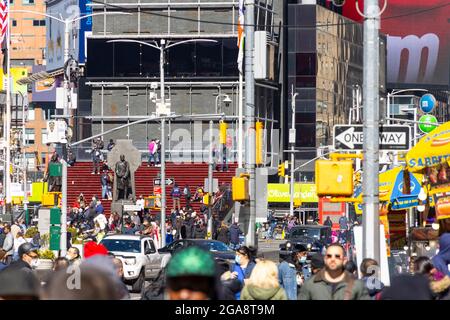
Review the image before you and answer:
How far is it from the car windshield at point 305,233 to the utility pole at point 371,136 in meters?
27.5

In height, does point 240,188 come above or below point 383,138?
below

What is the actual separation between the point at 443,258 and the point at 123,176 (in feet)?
161

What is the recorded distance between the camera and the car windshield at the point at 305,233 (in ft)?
152

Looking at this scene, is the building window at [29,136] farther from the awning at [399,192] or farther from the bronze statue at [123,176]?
the awning at [399,192]

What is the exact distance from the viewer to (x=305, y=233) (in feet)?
154

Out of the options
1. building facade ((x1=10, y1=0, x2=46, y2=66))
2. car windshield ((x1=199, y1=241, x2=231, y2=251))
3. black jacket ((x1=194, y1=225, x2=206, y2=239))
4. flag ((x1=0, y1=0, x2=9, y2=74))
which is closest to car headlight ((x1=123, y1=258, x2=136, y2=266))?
car windshield ((x1=199, y1=241, x2=231, y2=251))

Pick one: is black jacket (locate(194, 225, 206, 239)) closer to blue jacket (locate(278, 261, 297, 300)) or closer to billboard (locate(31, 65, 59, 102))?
blue jacket (locate(278, 261, 297, 300))

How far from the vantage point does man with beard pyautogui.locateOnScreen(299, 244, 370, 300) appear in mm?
11930

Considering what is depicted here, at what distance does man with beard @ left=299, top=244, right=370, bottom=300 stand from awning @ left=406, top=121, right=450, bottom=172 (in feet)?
23.8

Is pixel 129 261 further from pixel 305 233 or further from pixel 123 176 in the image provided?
pixel 123 176

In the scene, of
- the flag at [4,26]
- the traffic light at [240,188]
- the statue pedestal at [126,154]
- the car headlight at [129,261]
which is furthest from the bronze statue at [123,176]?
the traffic light at [240,188]

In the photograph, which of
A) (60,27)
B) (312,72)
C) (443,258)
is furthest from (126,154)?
(443,258)
